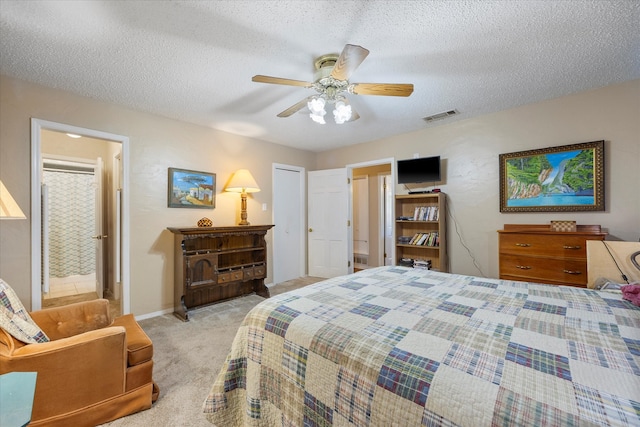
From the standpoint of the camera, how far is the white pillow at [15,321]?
143 cm

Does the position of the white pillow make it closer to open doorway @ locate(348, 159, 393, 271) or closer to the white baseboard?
the white baseboard

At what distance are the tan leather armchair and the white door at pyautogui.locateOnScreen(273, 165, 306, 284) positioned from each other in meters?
2.86

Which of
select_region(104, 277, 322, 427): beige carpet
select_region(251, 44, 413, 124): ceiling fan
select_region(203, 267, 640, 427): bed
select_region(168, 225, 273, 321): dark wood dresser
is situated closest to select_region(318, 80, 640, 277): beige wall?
select_region(203, 267, 640, 427): bed

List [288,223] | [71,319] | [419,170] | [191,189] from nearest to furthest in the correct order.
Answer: [71,319], [191,189], [419,170], [288,223]

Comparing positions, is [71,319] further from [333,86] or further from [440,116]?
[440,116]

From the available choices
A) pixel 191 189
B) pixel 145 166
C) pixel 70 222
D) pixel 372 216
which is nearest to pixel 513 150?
pixel 372 216

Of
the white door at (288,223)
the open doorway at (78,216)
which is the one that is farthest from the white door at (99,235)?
the white door at (288,223)

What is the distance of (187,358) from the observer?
7.50ft

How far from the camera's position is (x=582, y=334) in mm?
1065

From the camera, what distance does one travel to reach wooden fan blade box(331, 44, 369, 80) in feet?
5.08

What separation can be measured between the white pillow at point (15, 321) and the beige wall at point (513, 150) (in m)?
4.03

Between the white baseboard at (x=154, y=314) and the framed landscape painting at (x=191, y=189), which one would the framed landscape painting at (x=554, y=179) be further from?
the white baseboard at (x=154, y=314)

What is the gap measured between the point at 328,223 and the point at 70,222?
15.0 ft

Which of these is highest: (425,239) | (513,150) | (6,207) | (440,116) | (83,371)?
(440,116)
